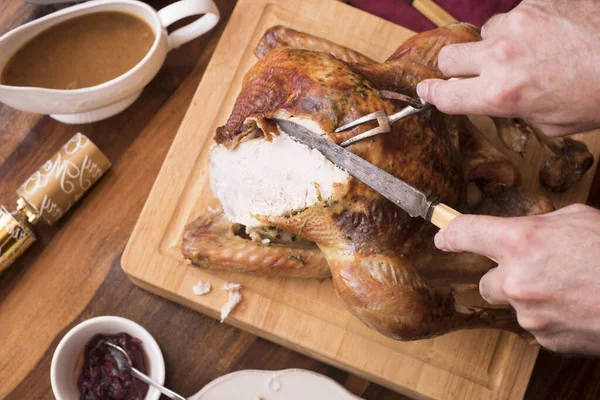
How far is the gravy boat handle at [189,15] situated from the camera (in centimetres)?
170

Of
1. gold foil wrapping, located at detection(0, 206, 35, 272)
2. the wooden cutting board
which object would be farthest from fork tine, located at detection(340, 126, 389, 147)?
gold foil wrapping, located at detection(0, 206, 35, 272)

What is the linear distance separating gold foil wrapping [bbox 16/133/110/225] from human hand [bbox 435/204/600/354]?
1.08m

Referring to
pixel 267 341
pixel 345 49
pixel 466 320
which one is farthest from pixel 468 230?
pixel 267 341

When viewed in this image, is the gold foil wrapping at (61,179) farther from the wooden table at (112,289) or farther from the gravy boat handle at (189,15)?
the gravy boat handle at (189,15)

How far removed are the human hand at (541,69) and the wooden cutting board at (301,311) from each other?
0.65 m

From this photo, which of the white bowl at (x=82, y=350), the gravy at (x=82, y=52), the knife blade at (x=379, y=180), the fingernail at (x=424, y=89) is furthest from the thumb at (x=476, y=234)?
the gravy at (x=82, y=52)

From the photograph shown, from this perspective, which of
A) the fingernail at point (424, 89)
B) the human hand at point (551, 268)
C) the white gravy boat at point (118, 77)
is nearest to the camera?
the human hand at point (551, 268)

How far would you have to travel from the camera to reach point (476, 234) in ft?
3.65

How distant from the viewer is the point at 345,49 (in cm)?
168

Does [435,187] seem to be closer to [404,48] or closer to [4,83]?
[404,48]

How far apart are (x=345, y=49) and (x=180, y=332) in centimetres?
90

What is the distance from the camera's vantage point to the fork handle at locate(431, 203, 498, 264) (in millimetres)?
1268

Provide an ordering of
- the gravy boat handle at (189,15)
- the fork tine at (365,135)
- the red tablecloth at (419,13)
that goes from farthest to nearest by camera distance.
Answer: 1. the red tablecloth at (419,13)
2. the gravy boat handle at (189,15)
3. the fork tine at (365,135)

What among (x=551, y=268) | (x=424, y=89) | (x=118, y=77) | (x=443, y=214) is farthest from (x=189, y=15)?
(x=551, y=268)
